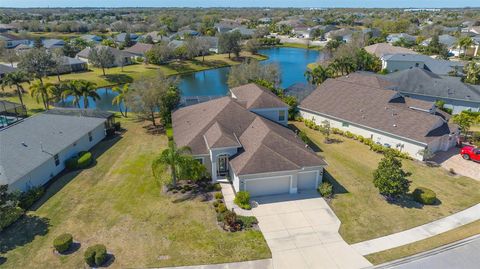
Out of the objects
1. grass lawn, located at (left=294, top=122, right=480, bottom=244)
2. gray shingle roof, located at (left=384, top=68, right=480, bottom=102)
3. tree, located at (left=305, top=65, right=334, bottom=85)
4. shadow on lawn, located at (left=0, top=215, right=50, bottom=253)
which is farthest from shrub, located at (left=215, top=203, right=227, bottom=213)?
tree, located at (left=305, top=65, right=334, bottom=85)

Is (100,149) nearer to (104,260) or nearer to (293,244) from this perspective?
(104,260)

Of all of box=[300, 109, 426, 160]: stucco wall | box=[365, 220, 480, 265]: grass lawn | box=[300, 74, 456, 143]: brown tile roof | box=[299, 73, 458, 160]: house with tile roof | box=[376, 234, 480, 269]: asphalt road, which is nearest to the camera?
→ box=[376, 234, 480, 269]: asphalt road

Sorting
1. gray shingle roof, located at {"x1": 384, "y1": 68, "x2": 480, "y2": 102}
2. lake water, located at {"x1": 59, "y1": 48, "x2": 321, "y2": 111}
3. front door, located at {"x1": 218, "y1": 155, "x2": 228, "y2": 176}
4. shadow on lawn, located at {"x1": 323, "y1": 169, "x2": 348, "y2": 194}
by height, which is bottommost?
lake water, located at {"x1": 59, "y1": 48, "x2": 321, "y2": 111}

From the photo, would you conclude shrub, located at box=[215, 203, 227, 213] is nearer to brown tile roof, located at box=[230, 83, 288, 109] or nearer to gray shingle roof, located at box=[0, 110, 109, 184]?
brown tile roof, located at box=[230, 83, 288, 109]

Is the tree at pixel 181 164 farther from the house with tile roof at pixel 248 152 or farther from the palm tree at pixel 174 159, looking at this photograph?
the house with tile roof at pixel 248 152

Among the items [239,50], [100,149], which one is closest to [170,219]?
[100,149]

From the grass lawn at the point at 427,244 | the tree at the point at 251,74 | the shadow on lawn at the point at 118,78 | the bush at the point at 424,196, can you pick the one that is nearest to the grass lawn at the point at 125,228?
the grass lawn at the point at 427,244

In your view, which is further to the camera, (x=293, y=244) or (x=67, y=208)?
(x=67, y=208)
